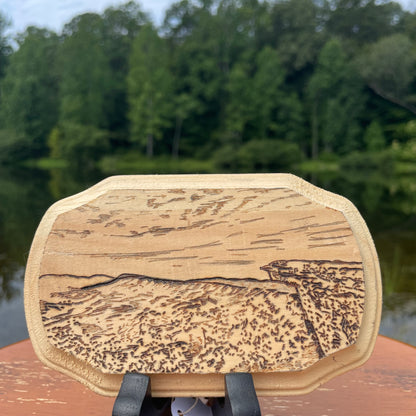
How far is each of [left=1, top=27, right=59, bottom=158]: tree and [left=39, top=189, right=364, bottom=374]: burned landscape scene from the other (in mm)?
14227

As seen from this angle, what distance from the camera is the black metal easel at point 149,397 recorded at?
670 millimetres

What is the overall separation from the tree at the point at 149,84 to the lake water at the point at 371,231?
435cm

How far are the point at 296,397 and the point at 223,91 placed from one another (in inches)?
634

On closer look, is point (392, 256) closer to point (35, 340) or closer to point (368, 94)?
point (35, 340)

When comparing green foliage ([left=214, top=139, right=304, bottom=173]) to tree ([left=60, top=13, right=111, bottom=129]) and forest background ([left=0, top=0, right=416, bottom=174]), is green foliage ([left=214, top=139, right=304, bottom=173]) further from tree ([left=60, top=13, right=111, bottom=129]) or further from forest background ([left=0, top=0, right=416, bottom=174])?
tree ([left=60, top=13, right=111, bottom=129])

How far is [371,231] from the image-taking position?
5750 mm

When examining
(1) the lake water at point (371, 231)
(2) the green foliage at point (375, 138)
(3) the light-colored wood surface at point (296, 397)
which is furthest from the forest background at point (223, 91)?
(3) the light-colored wood surface at point (296, 397)

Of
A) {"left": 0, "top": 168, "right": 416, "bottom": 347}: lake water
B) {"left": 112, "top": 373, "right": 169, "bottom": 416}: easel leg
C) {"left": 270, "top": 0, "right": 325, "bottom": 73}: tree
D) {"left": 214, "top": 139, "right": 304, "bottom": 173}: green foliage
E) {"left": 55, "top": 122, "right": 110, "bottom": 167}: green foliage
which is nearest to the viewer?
{"left": 112, "top": 373, "right": 169, "bottom": 416}: easel leg

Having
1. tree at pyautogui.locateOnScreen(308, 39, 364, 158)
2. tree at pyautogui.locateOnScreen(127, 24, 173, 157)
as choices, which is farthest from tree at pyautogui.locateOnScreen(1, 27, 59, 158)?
tree at pyautogui.locateOnScreen(308, 39, 364, 158)

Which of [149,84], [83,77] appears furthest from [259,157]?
[83,77]

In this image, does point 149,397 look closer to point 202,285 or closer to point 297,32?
point 202,285

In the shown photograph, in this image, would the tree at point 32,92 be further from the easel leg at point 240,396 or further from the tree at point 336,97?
the easel leg at point 240,396

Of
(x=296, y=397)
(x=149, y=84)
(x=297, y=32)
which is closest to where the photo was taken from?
(x=296, y=397)

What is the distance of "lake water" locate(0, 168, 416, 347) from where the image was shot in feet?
9.71
